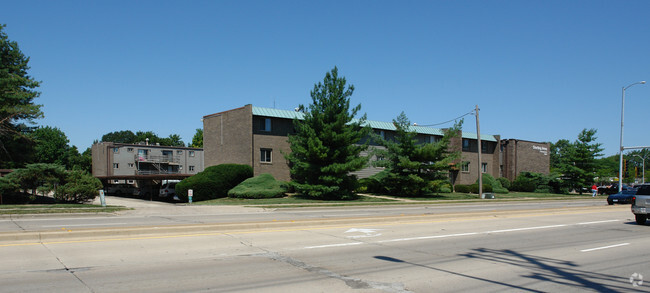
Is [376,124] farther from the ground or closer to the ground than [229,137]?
farther from the ground

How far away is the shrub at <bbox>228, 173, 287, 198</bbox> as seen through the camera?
32.3 metres

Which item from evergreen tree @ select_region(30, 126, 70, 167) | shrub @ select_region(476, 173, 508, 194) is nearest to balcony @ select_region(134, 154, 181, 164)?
evergreen tree @ select_region(30, 126, 70, 167)

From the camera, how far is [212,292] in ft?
21.1

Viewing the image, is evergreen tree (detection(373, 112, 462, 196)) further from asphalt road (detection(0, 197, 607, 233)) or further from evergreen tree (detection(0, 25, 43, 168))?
evergreen tree (detection(0, 25, 43, 168))

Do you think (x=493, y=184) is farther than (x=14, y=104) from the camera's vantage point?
Yes

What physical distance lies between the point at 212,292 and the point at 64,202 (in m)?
24.4

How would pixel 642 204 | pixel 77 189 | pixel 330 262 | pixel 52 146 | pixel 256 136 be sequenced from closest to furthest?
pixel 330 262
pixel 642 204
pixel 77 189
pixel 256 136
pixel 52 146

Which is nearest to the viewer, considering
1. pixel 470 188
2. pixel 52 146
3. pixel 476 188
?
pixel 476 188

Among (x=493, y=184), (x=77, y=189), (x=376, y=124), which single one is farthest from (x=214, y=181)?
(x=493, y=184)

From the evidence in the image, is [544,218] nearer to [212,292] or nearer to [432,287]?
[432,287]

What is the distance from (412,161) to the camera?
38438 millimetres

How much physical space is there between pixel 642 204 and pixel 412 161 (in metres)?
22.2

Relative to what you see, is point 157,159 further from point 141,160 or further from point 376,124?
point 376,124

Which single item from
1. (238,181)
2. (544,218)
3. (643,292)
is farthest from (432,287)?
(238,181)
